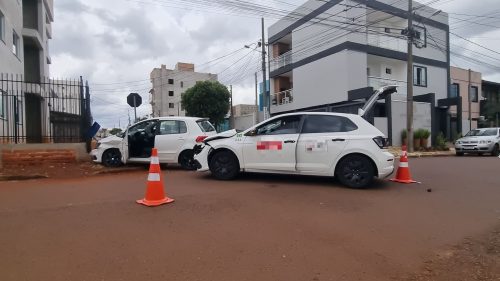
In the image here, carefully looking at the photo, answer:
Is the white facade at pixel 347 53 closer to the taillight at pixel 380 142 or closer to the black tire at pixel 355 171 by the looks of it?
the taillight at pixel 380 142

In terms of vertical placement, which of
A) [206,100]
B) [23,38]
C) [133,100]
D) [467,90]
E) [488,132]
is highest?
[23,38]

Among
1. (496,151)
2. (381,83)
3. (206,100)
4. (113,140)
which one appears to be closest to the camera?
(113,140)

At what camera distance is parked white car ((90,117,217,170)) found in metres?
9.84

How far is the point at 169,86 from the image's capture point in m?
68.6

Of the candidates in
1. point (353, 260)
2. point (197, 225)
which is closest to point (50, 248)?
point (197, 225)

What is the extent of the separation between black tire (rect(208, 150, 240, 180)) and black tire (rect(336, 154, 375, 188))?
2.30 metres

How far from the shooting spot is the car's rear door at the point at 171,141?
32.3ft

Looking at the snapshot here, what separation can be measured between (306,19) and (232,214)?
22.1 meters

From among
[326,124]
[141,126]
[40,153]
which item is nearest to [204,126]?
[141,126]

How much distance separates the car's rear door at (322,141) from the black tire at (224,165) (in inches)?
58.2

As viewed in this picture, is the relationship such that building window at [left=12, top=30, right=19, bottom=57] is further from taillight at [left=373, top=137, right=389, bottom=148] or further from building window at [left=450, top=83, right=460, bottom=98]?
building window at [left=450, top=83, right=460, bottom=98]

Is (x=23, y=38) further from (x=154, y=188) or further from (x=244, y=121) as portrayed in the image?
(x=244, y=121)

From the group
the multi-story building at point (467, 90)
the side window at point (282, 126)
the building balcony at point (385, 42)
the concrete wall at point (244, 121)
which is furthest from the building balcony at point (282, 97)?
the side window at point (282, 126)

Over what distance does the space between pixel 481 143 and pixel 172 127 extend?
50.2 ft
